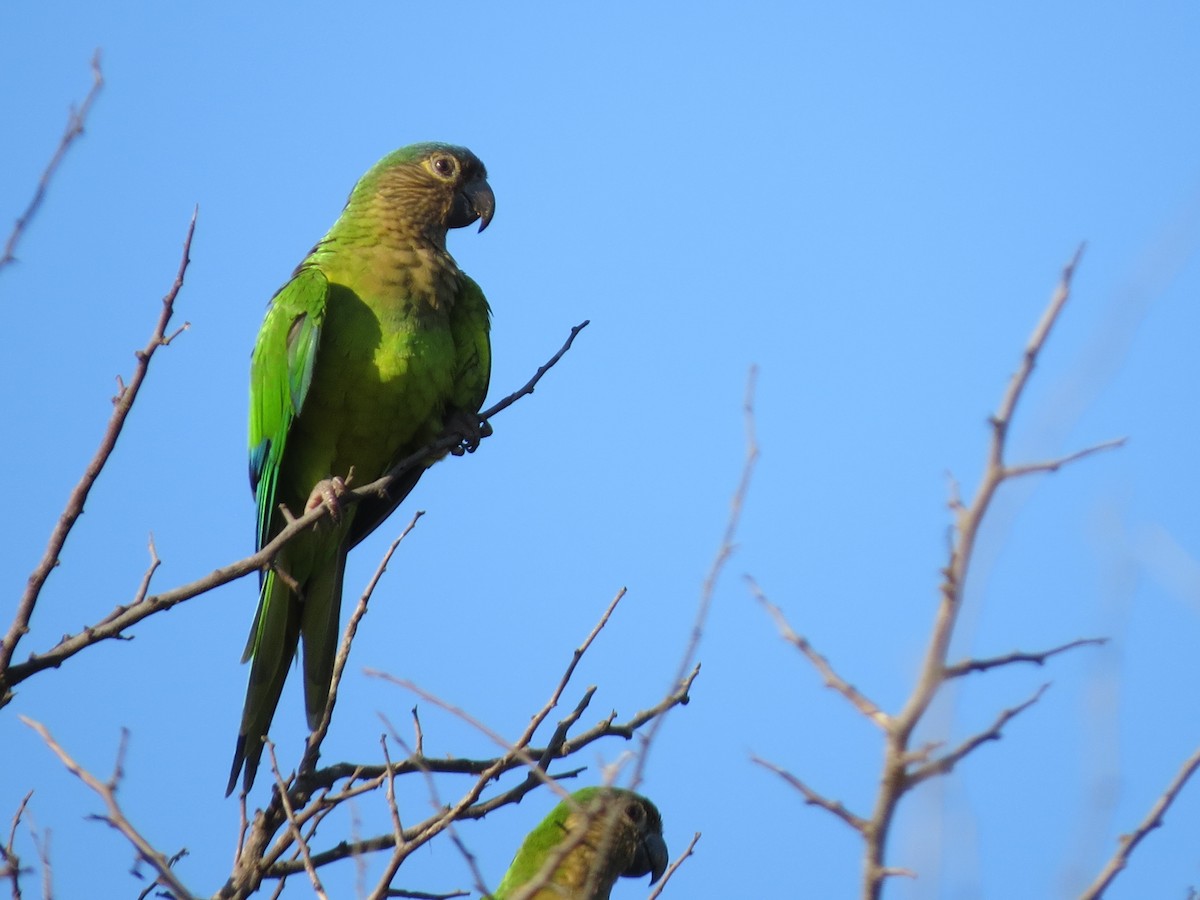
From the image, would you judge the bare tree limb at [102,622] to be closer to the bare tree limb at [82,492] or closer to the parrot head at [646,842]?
the bare tree limb at [82,492]

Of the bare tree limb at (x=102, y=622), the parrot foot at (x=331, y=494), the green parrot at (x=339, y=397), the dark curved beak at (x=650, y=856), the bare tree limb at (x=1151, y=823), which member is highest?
the green parrot at (x=339, y=397)

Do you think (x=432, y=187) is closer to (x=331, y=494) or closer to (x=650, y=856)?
(x=331, y=494)

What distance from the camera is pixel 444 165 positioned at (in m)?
5.87

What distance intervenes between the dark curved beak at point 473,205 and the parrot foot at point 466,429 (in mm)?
1080

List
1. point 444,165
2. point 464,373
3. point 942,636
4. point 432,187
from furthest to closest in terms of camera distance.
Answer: point 444,165
point 432,187
point 464,373
point 942,636

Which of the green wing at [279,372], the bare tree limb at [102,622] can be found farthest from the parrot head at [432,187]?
the bare tree limb at [102,622]

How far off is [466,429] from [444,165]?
4.72ft

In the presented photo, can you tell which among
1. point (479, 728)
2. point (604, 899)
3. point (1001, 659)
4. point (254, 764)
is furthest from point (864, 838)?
point (604, 899)

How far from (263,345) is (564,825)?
224 cm

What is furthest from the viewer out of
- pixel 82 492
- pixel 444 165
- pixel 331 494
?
pixel 444 165

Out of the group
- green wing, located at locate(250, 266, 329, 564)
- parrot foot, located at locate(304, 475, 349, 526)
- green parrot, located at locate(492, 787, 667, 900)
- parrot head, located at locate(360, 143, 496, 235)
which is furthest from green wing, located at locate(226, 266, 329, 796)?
green parrot, located at locate(492, 787, 667, 900)

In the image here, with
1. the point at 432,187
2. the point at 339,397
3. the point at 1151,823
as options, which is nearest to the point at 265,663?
the point at 339,397

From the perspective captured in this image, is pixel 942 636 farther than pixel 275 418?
No

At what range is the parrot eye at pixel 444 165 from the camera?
19.1 ft
